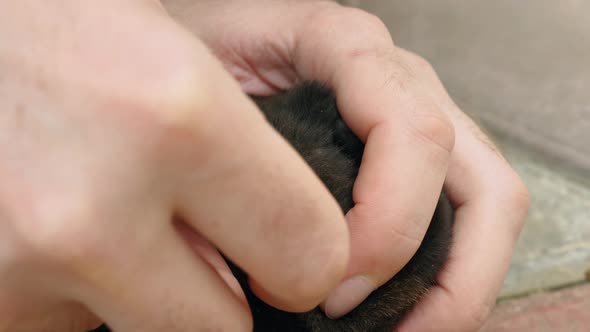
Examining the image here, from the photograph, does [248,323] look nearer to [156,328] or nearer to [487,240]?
[156,328]

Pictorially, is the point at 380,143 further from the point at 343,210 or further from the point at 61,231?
the point at 61,231

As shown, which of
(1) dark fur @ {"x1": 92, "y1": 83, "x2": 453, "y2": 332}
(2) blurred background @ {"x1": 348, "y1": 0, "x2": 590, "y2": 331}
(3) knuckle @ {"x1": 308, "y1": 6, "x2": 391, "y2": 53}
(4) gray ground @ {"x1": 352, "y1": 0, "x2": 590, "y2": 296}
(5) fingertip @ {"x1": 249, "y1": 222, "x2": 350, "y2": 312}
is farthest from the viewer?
Result: (4) gray ground @ {"x1": 352, "y1": 0, "x2": 590, "y2": 296}

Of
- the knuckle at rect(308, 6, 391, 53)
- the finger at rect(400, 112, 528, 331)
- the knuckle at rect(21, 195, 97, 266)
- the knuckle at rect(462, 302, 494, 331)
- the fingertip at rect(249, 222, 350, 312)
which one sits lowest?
the knuckle at rect(462, 302, 494, 331)

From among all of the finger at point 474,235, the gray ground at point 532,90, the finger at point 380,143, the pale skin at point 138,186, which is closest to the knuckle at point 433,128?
the finger at point 380,143

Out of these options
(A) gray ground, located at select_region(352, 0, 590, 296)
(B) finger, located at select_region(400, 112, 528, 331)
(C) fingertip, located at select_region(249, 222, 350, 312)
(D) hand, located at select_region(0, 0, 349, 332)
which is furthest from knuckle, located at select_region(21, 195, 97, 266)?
(A) gray ground, located at select_region(352, 0, 590, 296)

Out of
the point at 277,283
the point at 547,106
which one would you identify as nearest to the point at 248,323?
the point at 277,283

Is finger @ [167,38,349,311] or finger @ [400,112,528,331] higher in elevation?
finger @ [167,38,349,311]

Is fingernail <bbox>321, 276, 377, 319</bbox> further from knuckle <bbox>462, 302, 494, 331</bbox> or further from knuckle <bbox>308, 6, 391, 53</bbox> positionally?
knuckle <bbox>308, 6, 391, 53</bbox>

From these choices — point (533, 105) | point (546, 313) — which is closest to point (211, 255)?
point (546, 313)
